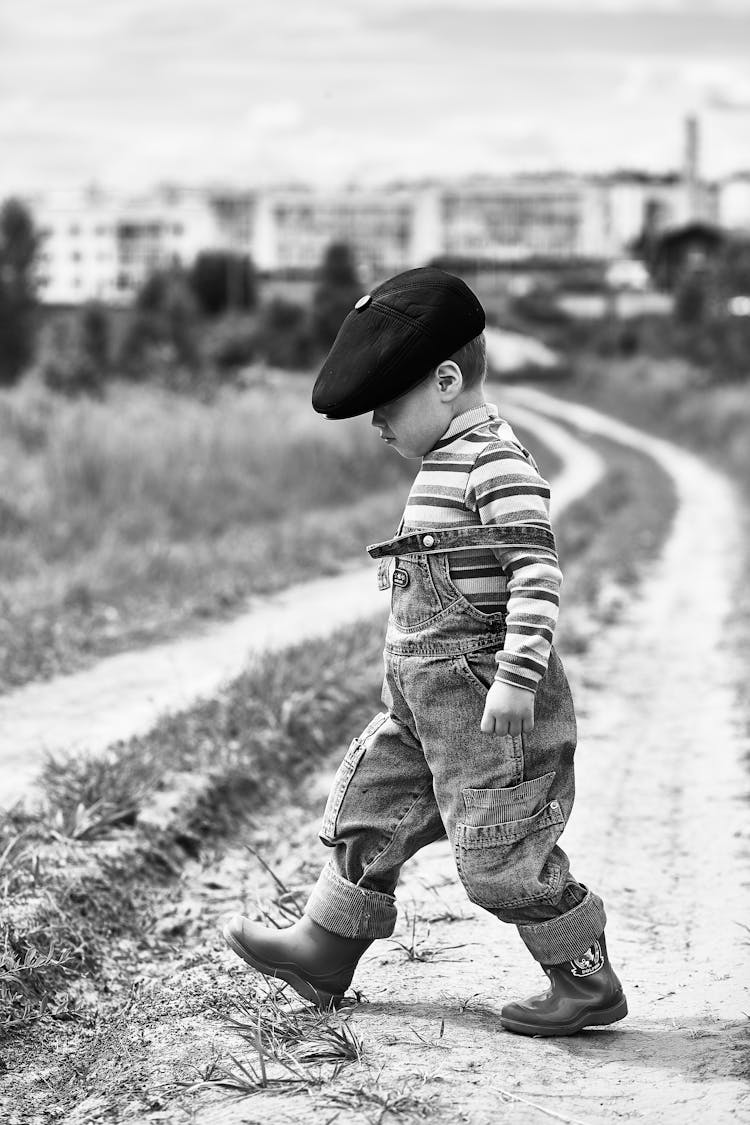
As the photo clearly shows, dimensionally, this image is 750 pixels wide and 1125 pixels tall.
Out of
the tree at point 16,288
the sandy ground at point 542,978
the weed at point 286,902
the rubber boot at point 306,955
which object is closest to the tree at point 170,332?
the tree at point 16,288

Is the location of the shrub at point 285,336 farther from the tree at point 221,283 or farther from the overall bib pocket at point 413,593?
the overall bib pocket at point 413,593

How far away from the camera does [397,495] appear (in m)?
16.9

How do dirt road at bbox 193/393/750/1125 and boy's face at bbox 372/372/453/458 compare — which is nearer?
dirt road at bbox 193/393/750/1125

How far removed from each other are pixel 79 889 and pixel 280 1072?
1.43 metres

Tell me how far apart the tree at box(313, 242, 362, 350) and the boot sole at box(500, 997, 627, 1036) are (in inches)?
Result: 1783

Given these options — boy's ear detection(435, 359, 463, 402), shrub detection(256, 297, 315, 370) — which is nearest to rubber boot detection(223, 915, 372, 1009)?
boy's ear detection(435, 359, 463, 402)

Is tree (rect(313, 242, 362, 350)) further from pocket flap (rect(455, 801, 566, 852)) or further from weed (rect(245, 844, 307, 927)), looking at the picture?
pocket flap (rect(455, 801, 566, 852))

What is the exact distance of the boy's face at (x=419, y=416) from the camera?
301cm

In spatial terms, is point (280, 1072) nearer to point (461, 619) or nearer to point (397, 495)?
point (461, 619)

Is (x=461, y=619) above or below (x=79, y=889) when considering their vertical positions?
above

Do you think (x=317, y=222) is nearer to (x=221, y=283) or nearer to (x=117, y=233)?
(x=117, y=233)

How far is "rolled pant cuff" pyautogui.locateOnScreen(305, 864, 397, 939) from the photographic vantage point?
3.15 m

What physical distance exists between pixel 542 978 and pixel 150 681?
3.97 m

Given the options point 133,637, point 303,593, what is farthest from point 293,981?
point 303,593
